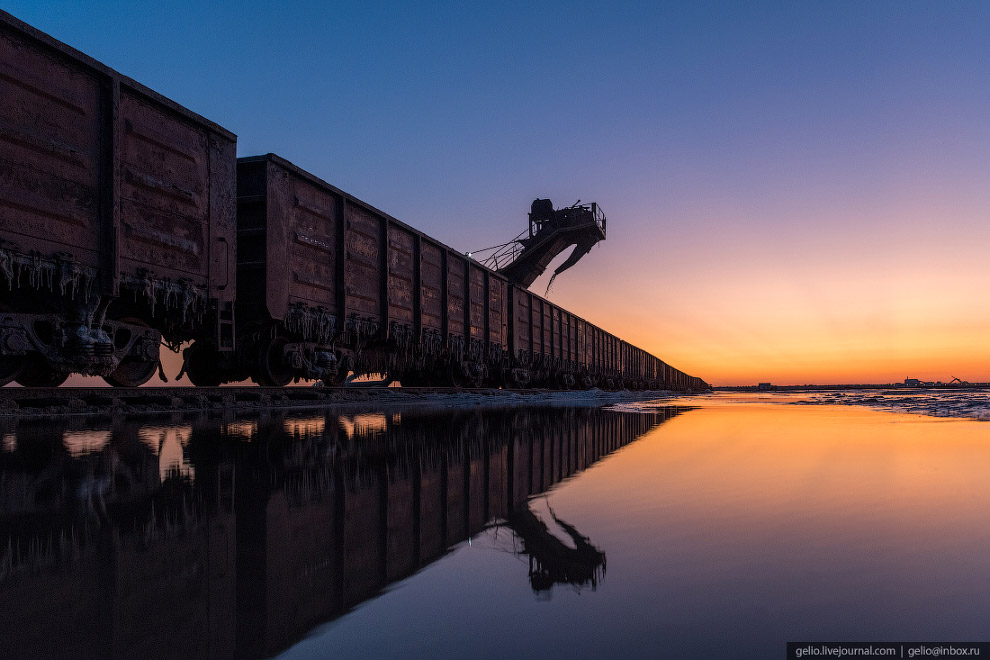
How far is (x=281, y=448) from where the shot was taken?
4.26 meters

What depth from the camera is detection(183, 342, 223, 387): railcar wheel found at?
1143 cm

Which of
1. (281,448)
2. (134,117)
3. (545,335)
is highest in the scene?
(134,117)

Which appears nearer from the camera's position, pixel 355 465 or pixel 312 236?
pixel 355 465

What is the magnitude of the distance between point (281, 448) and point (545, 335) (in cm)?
2342

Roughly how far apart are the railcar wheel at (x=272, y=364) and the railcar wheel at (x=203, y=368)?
0.89 metres

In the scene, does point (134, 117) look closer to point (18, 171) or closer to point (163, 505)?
point (18, 171)

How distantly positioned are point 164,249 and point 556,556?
27.3 feet

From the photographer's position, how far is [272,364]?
11016mm

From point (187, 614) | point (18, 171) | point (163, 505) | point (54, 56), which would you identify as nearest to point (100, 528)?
point (163, 505)

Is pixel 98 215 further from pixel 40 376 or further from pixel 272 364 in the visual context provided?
pixel 272 364

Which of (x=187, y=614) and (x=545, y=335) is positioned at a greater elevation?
(x=545, y=335)

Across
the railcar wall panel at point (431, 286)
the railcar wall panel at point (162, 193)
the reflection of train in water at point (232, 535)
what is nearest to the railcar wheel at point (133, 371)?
the railcar wall panel at point (162, 193)

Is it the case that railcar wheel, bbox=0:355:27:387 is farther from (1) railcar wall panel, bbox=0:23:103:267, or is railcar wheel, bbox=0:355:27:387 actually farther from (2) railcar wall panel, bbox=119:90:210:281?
(2) railcar wall panel, bbox=119:90:210:281

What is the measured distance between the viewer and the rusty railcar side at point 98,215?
643 cm
